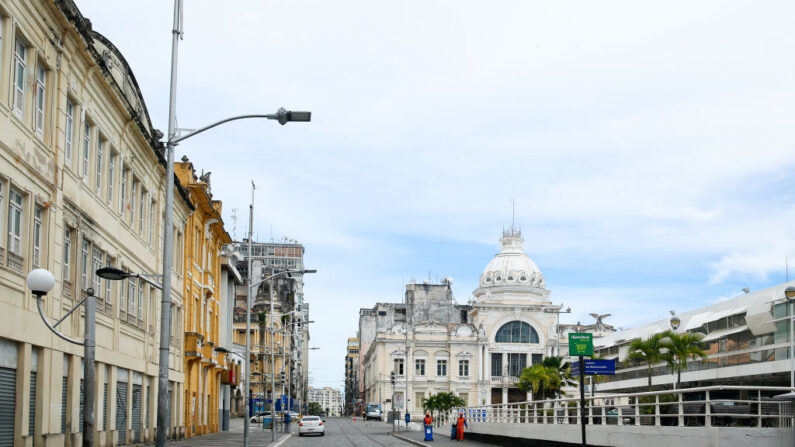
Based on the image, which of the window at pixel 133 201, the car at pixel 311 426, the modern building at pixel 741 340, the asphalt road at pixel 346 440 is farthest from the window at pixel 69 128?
the modern building at pixel 741 340

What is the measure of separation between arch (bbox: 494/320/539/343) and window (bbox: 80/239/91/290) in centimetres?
10705

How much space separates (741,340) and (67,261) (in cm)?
5166

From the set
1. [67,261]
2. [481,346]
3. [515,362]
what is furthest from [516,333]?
[67,261]

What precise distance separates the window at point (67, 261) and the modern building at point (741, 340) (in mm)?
37408

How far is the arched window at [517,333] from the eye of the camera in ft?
425

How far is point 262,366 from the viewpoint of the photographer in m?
111

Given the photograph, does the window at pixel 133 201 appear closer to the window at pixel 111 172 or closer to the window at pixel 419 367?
the window at pixel 111 172

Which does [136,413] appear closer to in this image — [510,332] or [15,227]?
[15,227]

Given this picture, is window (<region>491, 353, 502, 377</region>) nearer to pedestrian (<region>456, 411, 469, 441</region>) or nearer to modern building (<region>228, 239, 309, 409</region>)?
modern building (<region>228, 239, 309, 409</region>)

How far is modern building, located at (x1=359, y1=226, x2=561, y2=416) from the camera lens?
126 m

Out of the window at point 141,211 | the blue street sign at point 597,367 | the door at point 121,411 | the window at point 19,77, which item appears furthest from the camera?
the window at point 141,211

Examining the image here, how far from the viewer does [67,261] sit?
2347 cm

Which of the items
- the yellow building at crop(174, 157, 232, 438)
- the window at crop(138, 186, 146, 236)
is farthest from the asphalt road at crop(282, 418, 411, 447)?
the window at crop(138, 186, 146, 236)

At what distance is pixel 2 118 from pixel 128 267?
1318 centimetres
